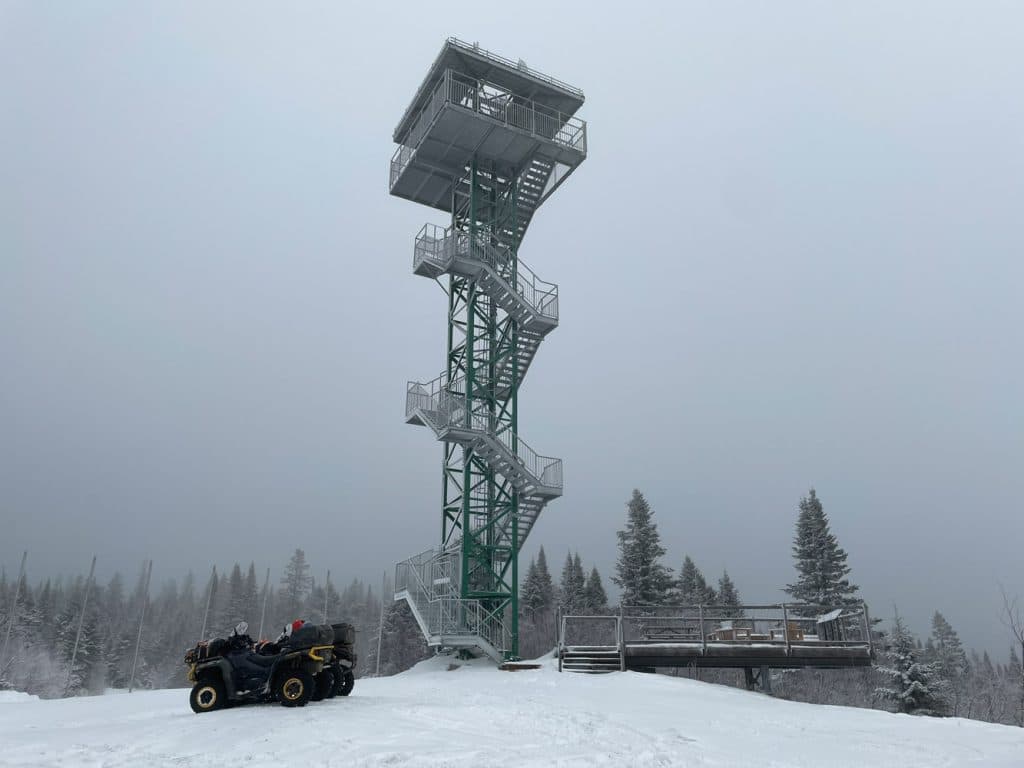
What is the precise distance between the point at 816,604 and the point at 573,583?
124 ft

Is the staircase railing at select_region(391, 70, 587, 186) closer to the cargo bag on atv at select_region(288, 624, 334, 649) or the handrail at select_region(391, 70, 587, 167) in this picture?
the handrail at select_region(391, 70, 587, 167)

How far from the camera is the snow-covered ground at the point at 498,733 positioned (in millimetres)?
8227

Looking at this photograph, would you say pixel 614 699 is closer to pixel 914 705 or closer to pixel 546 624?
pixel 914 705

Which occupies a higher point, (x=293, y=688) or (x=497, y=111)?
Result: (x=497, y=111)

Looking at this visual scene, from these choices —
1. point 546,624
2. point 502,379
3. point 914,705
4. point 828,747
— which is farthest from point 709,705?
point 546,624

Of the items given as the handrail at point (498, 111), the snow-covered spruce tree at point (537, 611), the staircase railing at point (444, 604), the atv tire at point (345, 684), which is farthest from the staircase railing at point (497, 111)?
the snow-covered spruce tree at point (537, 611)

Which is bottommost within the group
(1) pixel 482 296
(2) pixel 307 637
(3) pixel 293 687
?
(3) pixel 293 687

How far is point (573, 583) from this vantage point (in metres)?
66.5

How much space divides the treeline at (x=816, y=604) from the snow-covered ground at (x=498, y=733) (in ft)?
43.1

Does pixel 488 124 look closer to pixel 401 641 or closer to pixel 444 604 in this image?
pixel 444 604

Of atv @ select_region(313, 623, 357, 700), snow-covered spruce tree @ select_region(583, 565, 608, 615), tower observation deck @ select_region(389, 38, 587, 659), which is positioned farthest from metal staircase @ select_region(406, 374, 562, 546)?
snow-covered spruce tree @ select_region(583, 565, 608, 615)

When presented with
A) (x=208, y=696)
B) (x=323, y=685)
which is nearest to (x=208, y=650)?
(x=208, y=696)

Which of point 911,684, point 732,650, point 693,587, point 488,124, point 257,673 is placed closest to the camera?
point 257,673

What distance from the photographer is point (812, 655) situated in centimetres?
1942
